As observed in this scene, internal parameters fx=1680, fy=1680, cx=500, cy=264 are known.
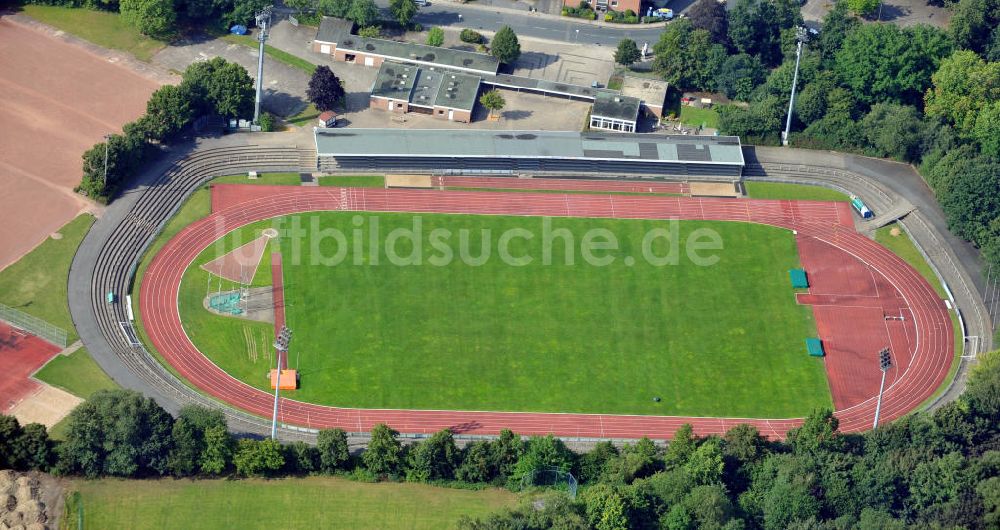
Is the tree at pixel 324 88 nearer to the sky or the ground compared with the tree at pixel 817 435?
nearer to the sky

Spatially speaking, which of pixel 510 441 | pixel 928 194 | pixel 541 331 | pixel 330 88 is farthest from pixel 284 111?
pixel 928 194

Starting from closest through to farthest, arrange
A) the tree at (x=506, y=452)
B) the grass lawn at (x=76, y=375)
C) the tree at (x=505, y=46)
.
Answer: the tree at (x=506, y=452) → the grass lawn at (x=76, y=375) → the tree at (x=505, y=46)

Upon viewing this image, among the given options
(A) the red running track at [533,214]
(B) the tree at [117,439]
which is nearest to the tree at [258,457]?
(B) the tree at [117,439]

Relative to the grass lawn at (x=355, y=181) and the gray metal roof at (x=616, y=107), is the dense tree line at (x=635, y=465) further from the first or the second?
the gray metal roof at (x=616, y=107)

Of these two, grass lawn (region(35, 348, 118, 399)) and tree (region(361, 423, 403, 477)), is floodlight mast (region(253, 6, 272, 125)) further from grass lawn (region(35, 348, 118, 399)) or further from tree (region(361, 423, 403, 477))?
tree (region(361, 423, 403, 477))

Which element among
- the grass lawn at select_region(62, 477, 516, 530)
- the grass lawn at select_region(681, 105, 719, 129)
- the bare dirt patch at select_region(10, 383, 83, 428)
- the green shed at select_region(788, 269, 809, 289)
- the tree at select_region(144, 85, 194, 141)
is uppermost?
the grass lawn at select_region(681, 105, 719, 129)

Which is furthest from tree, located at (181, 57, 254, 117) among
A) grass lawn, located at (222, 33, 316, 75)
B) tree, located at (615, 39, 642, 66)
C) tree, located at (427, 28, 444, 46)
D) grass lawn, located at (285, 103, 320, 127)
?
tree, located at (615, 39, 642, 66)
